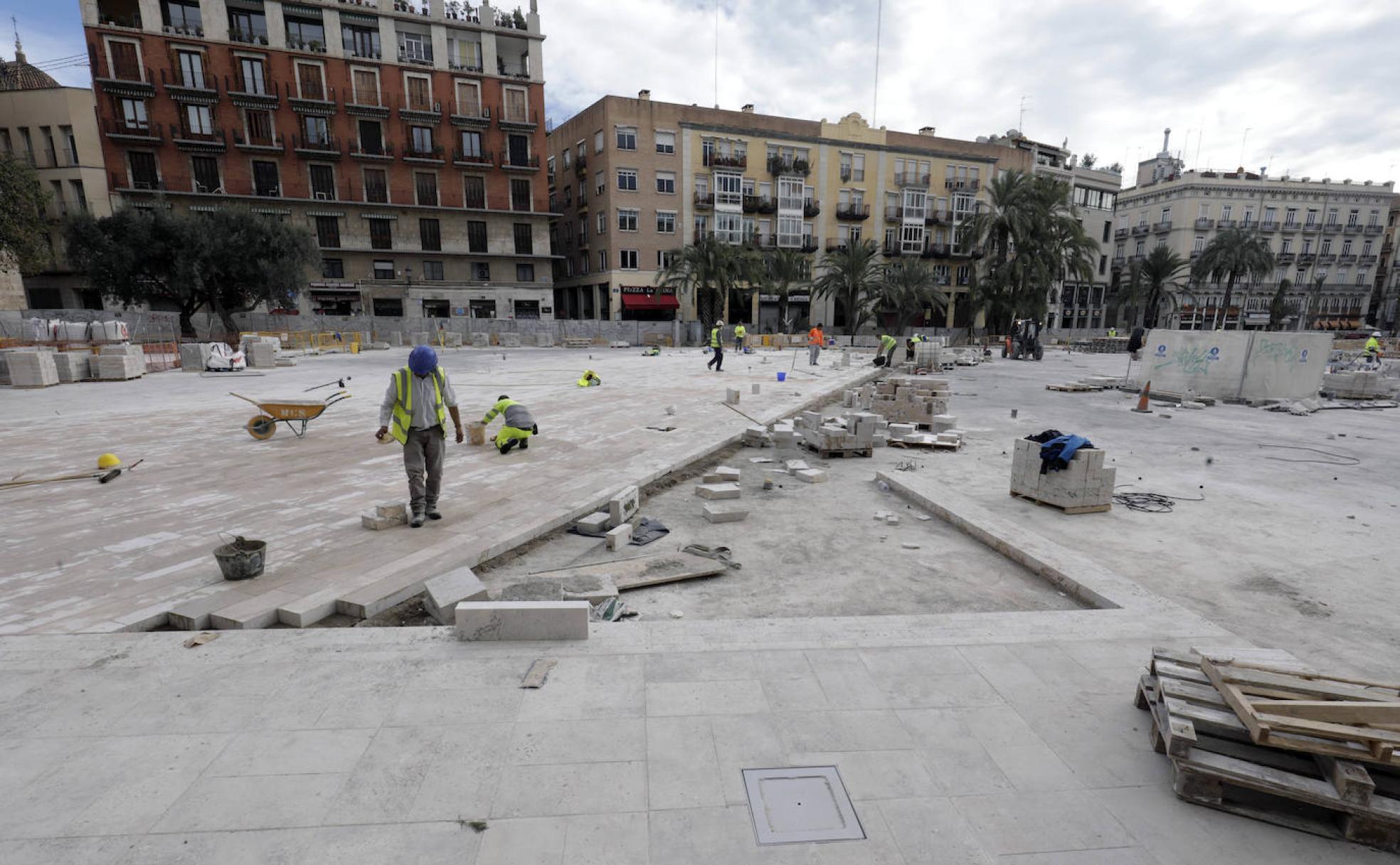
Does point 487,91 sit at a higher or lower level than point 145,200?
higher

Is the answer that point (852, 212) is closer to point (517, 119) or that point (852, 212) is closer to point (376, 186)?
point (517, 119)

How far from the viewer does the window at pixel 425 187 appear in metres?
43.0

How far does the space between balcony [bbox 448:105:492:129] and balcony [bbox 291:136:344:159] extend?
24.7 ft

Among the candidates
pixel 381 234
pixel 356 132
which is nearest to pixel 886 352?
pixel 381 234

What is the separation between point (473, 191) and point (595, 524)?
1750 inches

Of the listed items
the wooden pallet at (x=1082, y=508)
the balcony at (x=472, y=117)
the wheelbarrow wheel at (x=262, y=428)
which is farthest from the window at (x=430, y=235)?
the wooden pallet at (x=1082, y=508)

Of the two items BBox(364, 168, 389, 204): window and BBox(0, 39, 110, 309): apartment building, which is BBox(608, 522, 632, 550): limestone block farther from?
BBox(0, 39, 110, 309): apartment building

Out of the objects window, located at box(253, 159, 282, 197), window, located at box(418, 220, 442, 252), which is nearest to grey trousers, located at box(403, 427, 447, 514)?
window, located at box(418, 220, 442, 252)

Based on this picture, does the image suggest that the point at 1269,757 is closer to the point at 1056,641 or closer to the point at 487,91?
the point at 1056,641

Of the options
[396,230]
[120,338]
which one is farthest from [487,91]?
[120,338]

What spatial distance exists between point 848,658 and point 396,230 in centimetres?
4673

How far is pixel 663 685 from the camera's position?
12.0 feet

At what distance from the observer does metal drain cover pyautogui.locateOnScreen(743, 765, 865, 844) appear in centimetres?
262

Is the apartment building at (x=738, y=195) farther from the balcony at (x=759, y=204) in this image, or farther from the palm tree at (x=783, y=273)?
the palm tree at (x=783, y=273)
